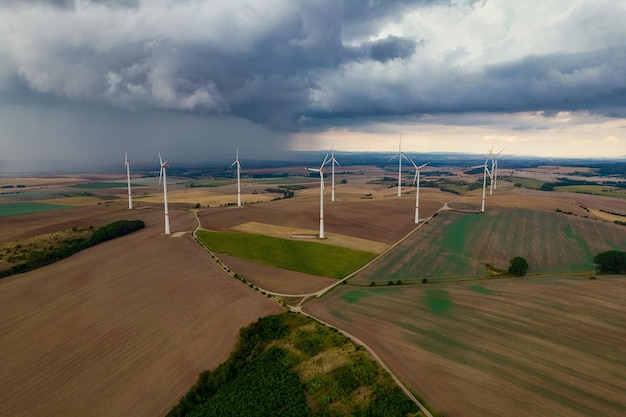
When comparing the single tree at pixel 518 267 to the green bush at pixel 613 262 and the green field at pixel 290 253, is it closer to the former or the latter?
the green bush at pixel 613 262

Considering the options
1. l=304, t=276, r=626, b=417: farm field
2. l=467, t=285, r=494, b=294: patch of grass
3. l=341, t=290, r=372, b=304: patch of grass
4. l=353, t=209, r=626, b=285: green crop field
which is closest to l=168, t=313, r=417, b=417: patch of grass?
l=304, t=276, r=626, b=417: farm field

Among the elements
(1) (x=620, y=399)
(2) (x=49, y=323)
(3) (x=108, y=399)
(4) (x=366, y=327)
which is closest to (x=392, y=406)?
(4) (x=366, y=327)

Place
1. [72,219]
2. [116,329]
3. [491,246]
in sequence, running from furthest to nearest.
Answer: [72,219], [491,246], [116,329]

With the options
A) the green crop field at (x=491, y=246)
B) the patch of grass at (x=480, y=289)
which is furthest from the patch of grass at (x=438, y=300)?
the green crop field at (x=491, y=246)

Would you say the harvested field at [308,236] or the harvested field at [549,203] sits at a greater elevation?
the harvested field at [549,203]

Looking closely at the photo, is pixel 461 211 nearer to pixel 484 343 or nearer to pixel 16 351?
pixel 484 343

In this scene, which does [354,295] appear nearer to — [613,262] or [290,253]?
[290,253]

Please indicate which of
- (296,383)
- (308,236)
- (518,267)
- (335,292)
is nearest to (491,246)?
(518,267)
